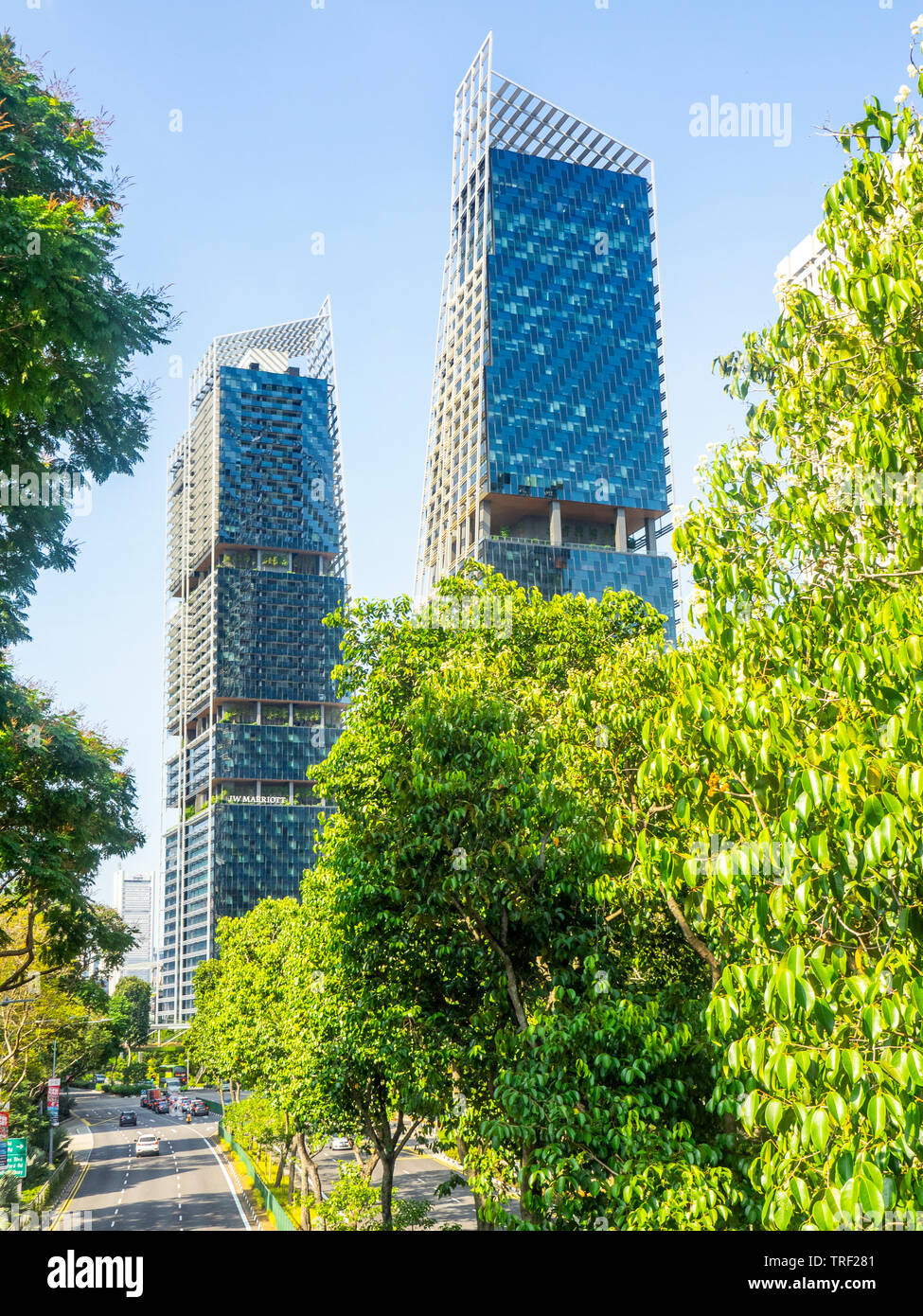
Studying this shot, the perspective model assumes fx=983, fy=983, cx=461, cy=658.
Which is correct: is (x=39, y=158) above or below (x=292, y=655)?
below

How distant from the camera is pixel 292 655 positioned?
16150cm

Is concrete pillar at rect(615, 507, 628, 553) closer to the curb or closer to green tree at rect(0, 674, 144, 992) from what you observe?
the curb

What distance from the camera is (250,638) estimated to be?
6304 inches

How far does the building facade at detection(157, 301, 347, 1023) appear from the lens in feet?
497

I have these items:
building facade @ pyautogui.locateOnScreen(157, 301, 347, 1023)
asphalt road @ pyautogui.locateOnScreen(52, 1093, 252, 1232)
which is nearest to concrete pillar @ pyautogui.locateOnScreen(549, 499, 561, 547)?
building facade @ pyautogui.locateOnScreen(157, 301, 347, 1023)

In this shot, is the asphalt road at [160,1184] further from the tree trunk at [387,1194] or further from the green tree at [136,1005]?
the green tree at [136,1005]

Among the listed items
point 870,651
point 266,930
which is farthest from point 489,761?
point 266,930

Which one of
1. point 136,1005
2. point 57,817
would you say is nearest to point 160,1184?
point 57,817

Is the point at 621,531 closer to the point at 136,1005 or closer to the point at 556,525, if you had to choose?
the point at 556,525

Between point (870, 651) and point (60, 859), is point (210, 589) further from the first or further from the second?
point (870, 651)

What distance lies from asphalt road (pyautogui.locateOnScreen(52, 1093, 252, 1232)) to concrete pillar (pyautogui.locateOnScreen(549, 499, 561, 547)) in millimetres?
69841

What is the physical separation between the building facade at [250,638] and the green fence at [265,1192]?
3604 inches

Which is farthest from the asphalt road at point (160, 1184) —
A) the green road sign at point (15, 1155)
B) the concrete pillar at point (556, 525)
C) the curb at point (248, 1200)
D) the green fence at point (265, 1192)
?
the concrete pillar at point (556, 525)
